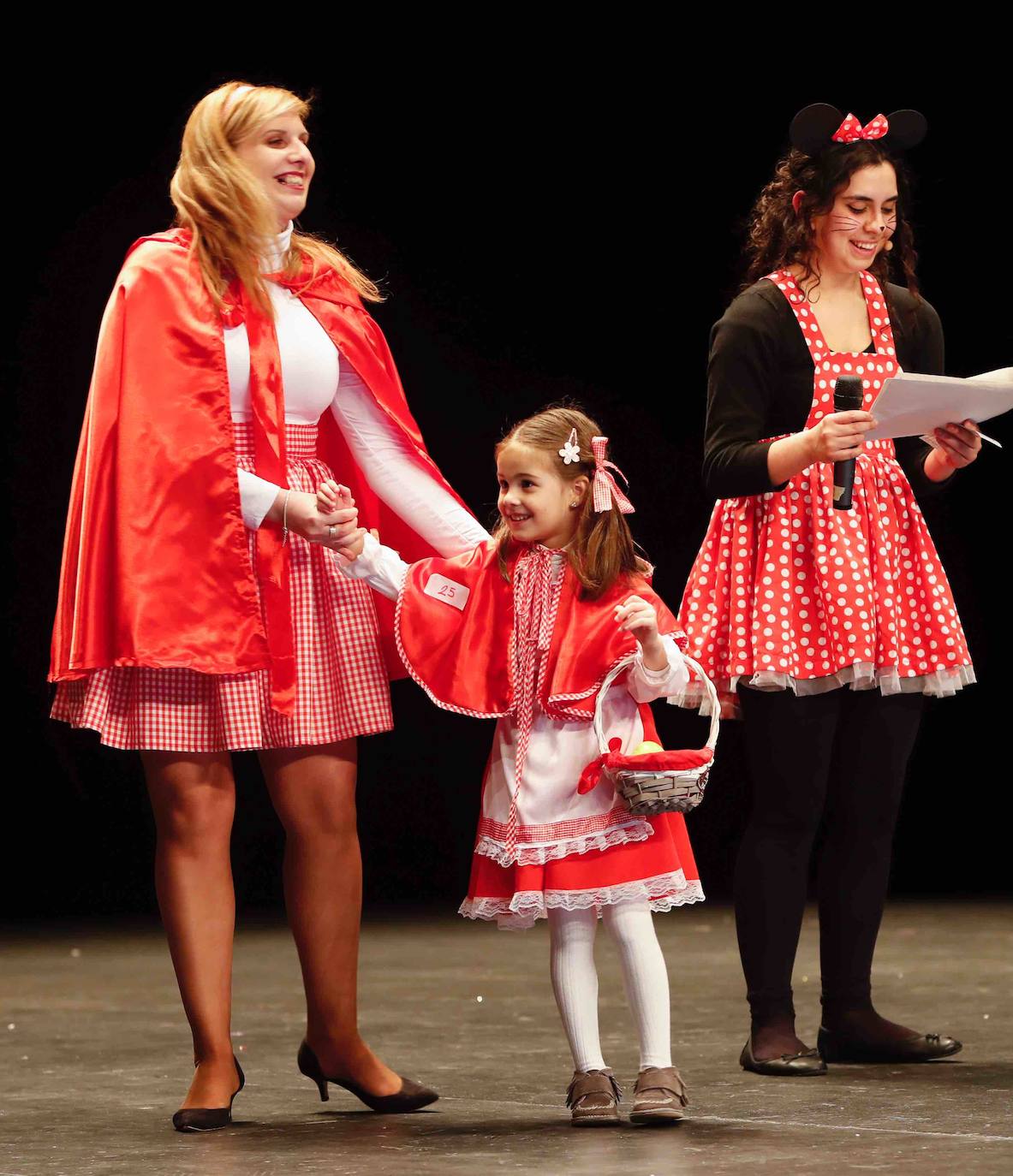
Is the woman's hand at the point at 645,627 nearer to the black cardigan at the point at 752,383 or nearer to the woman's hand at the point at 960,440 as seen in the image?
the black cardigan at the point at 752,383

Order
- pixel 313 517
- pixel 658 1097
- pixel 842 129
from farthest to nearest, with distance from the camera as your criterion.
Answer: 1. pixel 842 129
2. pixel 313 517
3. pixel 658 1097

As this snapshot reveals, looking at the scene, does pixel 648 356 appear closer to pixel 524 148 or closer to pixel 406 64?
pixel 524 148

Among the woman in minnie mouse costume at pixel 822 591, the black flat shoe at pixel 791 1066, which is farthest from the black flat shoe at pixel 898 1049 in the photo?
the black flat shoe at pixel 791 1066

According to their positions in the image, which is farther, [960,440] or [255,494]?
[960,440]

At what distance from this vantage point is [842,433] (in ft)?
8.82

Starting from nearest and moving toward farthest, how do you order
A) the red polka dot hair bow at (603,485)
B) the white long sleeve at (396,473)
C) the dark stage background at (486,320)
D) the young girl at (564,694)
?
the young girl at (564,694) → the red polka dot hair bow at (603,485) → the white long sleeve at (396,473) → the dark stage background at (486,320)

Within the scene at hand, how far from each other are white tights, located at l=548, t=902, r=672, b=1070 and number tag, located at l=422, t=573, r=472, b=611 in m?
0.43

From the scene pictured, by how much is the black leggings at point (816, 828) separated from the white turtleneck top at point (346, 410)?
53 centimetres

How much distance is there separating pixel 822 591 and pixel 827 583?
0.02 m

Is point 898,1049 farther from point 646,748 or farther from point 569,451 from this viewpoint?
point 569,451

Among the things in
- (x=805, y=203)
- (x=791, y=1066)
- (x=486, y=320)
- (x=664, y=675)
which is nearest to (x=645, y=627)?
(x=664, y=675)

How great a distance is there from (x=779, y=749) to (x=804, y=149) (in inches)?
35.4

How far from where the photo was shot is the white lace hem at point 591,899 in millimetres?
2541

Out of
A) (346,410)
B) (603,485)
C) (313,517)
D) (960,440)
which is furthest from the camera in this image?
(960,440)
